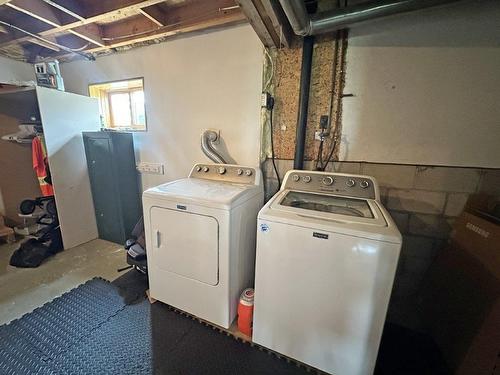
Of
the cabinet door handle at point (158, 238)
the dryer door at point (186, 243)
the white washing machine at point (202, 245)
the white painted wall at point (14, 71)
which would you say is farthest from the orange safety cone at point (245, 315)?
the white painted wall at point (14, 71)

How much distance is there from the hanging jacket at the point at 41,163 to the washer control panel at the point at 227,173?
1.83 metres

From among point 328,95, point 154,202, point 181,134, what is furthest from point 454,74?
point 181,134

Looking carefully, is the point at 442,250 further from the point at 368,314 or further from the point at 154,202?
the point at 154,202

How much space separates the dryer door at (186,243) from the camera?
142 centimetres

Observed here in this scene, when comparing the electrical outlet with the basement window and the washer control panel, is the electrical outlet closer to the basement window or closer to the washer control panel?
the basement window

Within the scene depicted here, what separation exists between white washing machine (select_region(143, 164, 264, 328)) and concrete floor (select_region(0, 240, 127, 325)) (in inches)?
36.2

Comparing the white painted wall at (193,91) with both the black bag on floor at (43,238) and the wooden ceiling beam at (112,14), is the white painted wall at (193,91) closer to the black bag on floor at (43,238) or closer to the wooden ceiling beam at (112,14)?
the wooden ceiling beam at (112,14)

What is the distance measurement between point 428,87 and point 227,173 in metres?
1.65

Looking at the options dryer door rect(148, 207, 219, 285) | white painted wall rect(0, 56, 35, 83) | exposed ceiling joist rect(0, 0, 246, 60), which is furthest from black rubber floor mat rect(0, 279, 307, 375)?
white painted wall rect(0, 56, 35, 83)

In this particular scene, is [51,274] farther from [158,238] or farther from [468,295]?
[468,295]

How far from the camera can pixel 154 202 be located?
61.1 inches

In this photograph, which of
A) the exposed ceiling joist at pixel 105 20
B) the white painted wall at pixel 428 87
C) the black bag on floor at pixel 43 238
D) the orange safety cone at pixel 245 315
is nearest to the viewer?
the white painted wall at pixel 428 87

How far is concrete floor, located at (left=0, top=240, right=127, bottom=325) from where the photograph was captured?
1.80m

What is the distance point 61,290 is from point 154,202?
4.49 feet
